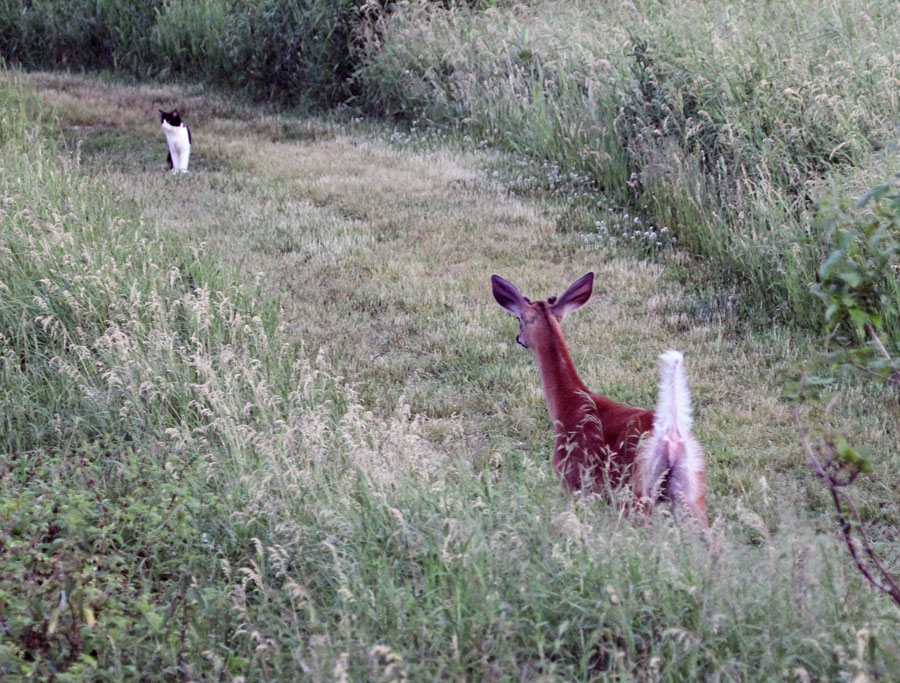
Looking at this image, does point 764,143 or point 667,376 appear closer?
point 667,376

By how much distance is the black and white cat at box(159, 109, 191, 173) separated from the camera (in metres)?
10.3

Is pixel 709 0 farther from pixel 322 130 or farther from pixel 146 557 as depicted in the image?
pixel 146 557

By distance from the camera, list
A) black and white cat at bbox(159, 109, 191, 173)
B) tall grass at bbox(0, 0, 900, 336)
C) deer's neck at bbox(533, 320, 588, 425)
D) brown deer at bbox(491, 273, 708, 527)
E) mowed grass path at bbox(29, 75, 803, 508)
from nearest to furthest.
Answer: brown deer at bbox(491, 273, 708, 527), deer's neck at bbox(533, 320, 588, 425), mowed grass path at bbox(29, 75, 803, 508), tall grass at bbox(0, 0, 900, 336), black and white cat at bbox(159, 109, 191, 173)

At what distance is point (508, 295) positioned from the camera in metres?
4.66

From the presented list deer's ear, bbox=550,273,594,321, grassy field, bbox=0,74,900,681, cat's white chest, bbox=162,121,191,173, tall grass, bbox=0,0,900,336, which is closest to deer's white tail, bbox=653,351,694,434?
grassy field, bbox=0,74,900,681

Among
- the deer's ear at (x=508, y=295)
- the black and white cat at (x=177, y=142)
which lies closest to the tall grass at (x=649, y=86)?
the deer's ear at (x=508, y=295)

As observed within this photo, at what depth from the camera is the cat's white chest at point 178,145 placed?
1031 cm

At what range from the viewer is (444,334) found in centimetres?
652

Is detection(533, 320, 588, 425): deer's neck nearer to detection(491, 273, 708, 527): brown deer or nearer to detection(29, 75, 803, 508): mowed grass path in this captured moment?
detection(491, 273, 708, 527): brown deer

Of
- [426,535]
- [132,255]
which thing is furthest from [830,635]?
[132,255]

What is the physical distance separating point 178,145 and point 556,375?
695 cm

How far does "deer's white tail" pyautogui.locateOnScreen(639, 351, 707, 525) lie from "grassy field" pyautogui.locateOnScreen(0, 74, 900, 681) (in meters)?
0.18

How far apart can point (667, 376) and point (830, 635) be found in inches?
36.8

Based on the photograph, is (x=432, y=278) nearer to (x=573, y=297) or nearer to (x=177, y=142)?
(x=573, y=297)
